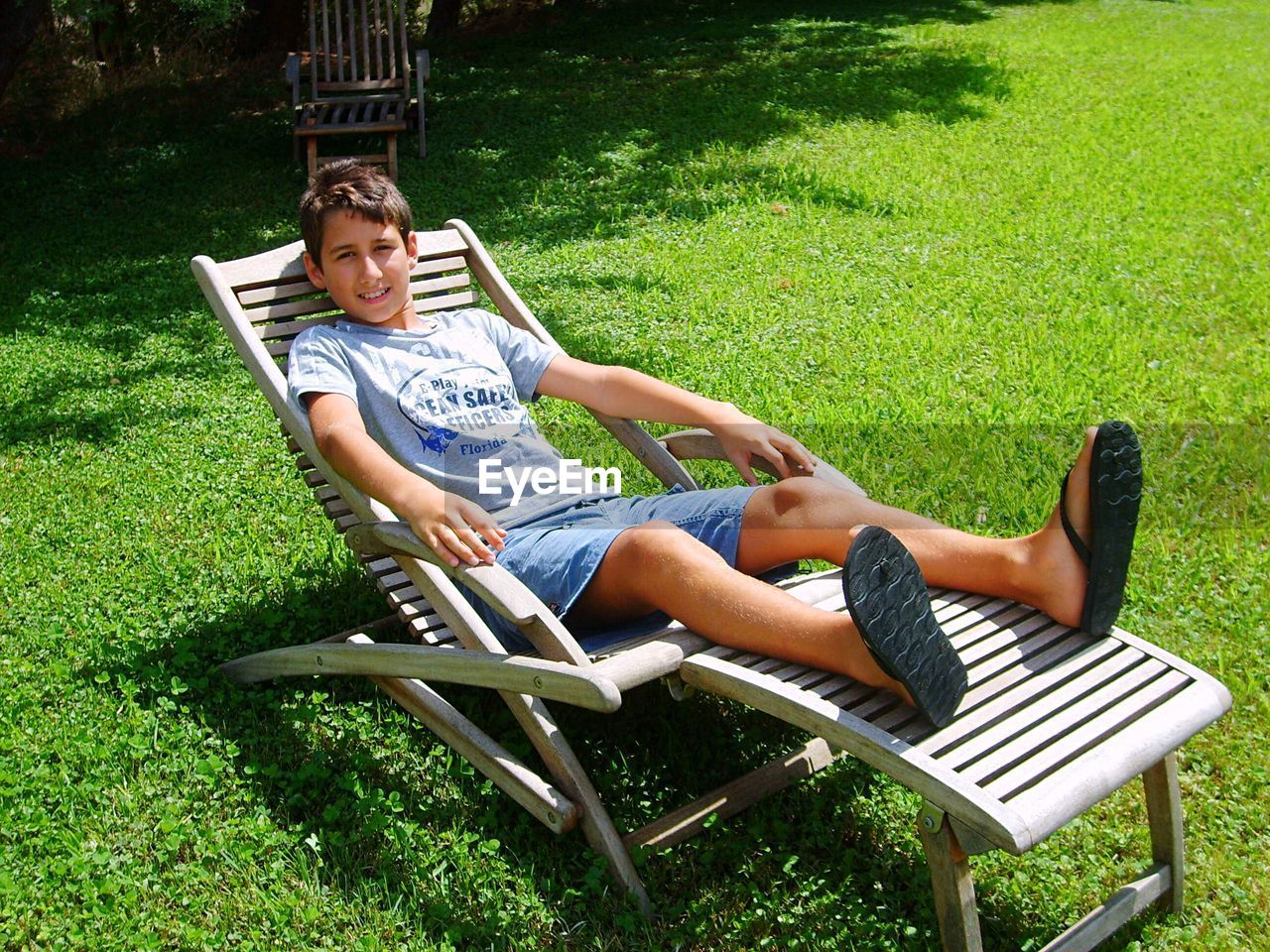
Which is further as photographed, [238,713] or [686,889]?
[238,713]

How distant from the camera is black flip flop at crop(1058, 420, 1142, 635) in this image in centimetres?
246

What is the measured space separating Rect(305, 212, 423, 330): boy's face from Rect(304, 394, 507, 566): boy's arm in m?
0.37

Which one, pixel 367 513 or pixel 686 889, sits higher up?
pixel 367 513

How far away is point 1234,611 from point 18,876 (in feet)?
11.1

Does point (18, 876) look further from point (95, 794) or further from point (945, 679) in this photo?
point (945, 679)

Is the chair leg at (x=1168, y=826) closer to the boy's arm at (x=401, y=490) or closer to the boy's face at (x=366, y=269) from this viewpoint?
the boy's arm at (x=401, y=490)

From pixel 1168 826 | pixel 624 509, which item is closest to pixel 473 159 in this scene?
pixel 624 509

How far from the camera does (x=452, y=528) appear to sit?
8.87 feet

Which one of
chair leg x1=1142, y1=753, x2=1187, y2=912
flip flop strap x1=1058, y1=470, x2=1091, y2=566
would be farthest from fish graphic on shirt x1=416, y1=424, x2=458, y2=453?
chair leg x1=1142, y1=753, x2=1187, y2=912

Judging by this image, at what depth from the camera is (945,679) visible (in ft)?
7.86

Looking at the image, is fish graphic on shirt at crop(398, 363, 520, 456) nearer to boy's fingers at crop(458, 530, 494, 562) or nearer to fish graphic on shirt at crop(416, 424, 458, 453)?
fish graphic on shirt at crop(416, 424, 458, 453)

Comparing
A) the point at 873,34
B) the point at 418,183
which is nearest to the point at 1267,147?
the point at 873,34

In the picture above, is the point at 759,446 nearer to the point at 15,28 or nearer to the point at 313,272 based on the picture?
the point at 313,272

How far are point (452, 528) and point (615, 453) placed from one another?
7.21 ft
